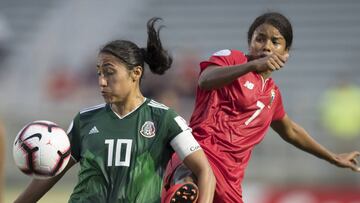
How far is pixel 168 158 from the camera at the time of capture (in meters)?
5.48

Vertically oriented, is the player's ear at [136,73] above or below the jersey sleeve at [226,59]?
above

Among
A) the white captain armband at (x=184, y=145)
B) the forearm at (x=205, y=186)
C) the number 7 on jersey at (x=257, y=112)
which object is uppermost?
the white captain armband at (x=184, y=145)

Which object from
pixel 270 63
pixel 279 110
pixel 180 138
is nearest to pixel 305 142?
pixel 279 110

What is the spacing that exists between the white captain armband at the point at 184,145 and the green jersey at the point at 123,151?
3cm

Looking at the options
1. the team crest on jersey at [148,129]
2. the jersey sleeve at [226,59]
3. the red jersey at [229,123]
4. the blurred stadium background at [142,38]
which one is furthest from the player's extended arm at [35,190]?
the blurred stadium background at [142,38]

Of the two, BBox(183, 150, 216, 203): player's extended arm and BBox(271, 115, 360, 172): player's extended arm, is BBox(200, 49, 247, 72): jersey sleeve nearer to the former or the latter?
BBox(183, 150, 216, 203): player's extended arm

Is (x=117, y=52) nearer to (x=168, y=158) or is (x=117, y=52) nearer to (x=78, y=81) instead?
(x=168, y=158)

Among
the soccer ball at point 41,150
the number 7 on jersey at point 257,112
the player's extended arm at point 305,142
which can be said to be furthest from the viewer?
the player's extended arm at point 305,142

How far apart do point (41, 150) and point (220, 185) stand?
1.33 meters

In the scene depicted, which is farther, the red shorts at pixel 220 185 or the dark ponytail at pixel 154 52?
the red shorts at pixel 220 185

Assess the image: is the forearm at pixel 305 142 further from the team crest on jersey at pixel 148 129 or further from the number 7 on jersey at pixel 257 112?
the team crest on jersey at pixel 148 129

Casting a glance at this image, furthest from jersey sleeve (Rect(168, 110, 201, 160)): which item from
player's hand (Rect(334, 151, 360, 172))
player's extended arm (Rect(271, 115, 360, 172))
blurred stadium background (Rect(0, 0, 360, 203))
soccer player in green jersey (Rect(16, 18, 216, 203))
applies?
blurred stadium background (Rect(0, 0, 360, 203))

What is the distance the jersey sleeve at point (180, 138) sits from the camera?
5352mm

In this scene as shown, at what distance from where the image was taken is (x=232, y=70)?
18.3 feet
